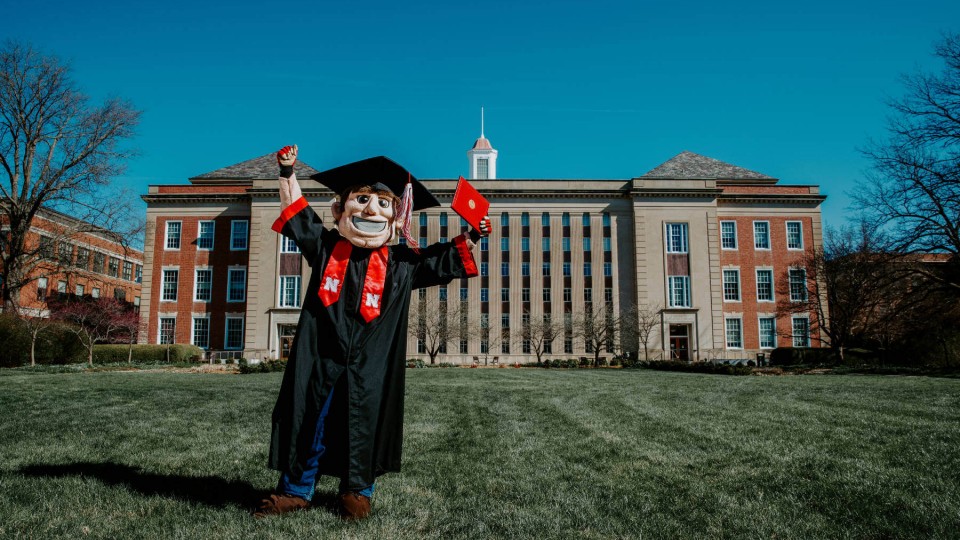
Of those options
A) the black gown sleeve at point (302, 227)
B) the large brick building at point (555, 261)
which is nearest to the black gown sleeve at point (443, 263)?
the black gown sleeve at point (302, 227)

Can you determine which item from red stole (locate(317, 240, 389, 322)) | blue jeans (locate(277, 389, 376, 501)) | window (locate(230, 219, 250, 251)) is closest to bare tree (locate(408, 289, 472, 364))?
window (locate(230, 219, 250, 251))

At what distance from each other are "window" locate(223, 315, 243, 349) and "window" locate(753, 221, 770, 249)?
117 ft

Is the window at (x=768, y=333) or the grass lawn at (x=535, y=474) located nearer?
the grass lawn at (x=535, y=474)

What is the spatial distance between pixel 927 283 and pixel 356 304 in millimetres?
23570

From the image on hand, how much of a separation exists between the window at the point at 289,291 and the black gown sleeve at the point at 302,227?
3852cm

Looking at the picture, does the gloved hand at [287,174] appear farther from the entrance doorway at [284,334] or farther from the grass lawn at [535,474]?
the entrance doorway at [284,334]

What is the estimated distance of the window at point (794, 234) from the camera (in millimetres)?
42084

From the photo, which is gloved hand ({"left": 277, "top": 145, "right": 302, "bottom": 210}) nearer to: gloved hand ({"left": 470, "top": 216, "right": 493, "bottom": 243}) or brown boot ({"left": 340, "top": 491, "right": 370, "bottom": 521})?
gloved hand ({"left": 470, "top": 216, "right": 493, "bottom": 243})

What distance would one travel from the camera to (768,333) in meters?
Result: 40.9

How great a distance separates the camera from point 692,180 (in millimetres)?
41844

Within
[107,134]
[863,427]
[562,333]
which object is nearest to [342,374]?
[863,427]

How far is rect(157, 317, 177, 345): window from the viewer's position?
41531 millimetres

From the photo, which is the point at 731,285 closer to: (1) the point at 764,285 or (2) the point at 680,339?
(1) the point at 764,285

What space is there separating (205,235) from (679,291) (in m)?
33.0
